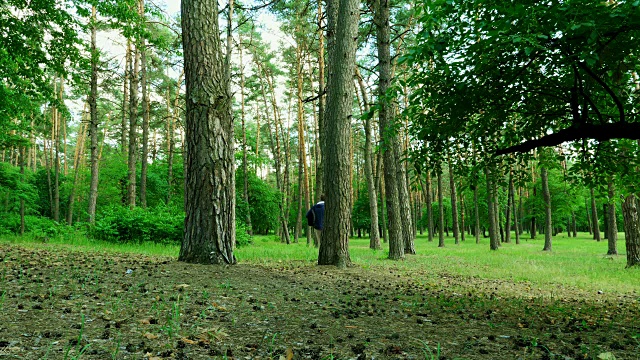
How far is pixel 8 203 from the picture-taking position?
1580cm

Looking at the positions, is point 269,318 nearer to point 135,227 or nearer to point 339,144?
point 339,144

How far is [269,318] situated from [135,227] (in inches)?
420

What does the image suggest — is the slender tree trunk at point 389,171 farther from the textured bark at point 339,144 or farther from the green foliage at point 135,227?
the green foliage at point 135,227

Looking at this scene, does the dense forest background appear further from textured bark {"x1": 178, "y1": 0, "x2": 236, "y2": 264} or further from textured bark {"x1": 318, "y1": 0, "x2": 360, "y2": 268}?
textured bark {"x1": 178, "y1": 0, "x2": 236, "y2": 264}

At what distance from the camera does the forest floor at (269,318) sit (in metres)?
2.73

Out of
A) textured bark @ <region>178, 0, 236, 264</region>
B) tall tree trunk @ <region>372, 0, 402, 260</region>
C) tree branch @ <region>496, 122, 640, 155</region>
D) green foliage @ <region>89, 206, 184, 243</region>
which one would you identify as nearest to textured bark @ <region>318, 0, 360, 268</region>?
textured bark @ <region>178, 0, 236, 264</region>

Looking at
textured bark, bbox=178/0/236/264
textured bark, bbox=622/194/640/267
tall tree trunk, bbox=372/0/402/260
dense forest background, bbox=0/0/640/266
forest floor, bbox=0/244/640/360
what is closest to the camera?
forest floor, bbox=0/244/640/360

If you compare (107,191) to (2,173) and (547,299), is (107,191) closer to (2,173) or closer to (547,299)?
(2,173)

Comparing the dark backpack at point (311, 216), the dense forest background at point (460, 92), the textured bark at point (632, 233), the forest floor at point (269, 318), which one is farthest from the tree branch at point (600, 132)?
the textured bark at point (632, 233)

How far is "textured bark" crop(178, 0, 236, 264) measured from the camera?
20.1 ft

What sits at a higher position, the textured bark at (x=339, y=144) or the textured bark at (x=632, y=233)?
the textured bark at (x=339, y=144)

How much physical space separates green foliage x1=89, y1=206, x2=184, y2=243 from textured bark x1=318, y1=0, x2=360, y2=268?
7.48 meters

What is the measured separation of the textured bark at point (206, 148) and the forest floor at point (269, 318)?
19.4 inches

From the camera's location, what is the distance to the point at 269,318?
3631 millimetres
